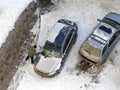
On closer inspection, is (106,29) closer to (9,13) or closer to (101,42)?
(101,42)

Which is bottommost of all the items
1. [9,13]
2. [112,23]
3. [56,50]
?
[112,23]

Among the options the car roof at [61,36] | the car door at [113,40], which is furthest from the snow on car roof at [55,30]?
the car door at [113,40]

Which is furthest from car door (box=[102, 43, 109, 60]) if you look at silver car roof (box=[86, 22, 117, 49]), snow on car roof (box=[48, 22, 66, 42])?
snow on car roof (box=[48, 22, 66, 42])

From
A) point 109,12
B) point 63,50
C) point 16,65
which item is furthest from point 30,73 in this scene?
point 109,12

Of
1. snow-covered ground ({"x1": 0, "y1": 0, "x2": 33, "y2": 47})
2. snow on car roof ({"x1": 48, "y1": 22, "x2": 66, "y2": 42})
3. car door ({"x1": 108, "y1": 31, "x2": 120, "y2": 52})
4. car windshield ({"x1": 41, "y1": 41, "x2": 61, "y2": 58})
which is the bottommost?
car door ({"x1": 108, "y1": 31, "x2": 120, "y2": 52})

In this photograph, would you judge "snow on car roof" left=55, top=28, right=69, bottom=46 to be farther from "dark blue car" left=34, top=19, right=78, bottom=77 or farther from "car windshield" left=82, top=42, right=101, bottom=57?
"car windshield" left=82, top=42, right=101, bottom=57

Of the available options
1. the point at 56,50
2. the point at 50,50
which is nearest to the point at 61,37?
the point at 56,50
